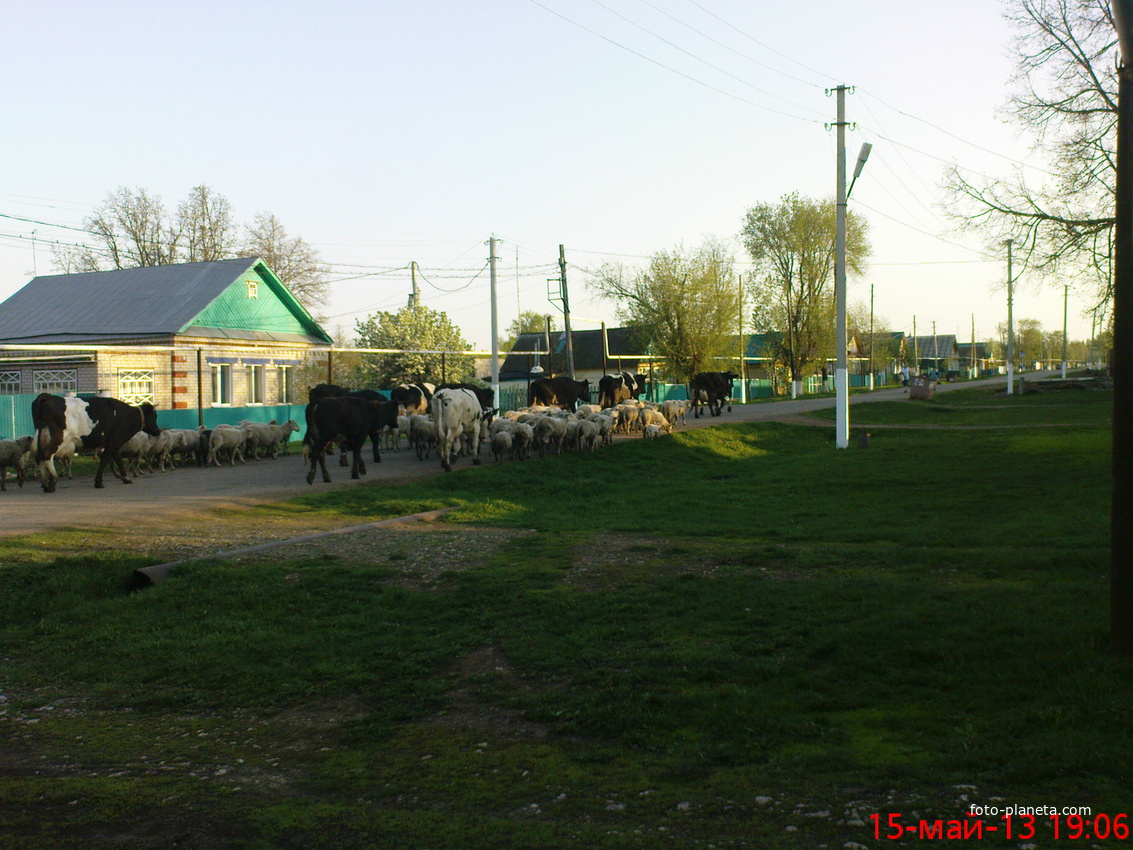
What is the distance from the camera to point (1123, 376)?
6270 mm

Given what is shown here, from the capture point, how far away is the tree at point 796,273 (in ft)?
210

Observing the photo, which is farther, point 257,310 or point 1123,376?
point 257,310

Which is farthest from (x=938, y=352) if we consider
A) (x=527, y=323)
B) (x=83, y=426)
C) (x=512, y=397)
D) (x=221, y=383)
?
(x=83, y=426)

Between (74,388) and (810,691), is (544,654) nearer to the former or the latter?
(810,691)

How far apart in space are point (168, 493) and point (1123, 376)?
14959mm

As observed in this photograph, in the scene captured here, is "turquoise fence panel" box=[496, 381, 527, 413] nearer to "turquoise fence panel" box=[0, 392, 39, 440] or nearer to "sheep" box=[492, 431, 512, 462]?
"sheep" box=[492, 431, 512, 462]

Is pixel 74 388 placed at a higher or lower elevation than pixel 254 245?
lower

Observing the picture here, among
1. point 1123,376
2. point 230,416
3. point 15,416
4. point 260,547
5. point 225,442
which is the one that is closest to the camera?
point 1123,376

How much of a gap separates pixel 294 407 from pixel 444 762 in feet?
84.8

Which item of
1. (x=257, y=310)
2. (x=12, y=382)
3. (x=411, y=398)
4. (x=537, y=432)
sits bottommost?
(x=537, y=432)

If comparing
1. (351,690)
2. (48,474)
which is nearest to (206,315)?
(48,474)

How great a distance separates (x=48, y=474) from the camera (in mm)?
16812

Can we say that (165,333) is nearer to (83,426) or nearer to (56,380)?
(56,380)

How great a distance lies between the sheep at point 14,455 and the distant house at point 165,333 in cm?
1073
